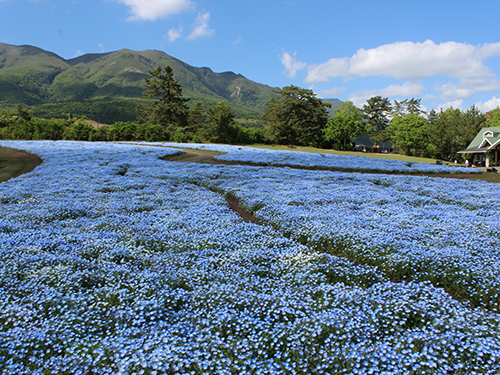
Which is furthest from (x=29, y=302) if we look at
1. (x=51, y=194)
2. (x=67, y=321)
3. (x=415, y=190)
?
(x=415, y=190)

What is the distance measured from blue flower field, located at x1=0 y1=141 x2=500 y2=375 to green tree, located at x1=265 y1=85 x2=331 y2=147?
68700 mm

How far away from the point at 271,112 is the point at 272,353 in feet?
255

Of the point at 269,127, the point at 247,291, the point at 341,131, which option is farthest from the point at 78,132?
the point at 247,291

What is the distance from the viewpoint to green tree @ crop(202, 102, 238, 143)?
238 ft

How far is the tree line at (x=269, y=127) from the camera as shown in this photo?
65875 millimetres

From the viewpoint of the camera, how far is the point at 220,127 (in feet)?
240

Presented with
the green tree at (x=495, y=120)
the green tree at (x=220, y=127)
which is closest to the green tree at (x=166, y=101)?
the green tree at (x=220, y=127)

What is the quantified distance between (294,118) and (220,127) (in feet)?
64.9

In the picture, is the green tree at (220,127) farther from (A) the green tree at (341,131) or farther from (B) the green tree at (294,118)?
(A) the green tree at (341,131)

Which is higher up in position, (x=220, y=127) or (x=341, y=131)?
(x=341, y=131)

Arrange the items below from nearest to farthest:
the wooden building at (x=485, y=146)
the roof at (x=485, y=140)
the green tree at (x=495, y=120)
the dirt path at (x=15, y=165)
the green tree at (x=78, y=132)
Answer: the dirt path at (x=15, y=165) < the wooden building at (x=485, y=146) < the roof at (x=485, y=140) < the green tree at (x=78, y=132) < the green tree at (x=495, y=120)

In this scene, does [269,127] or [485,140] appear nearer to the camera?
[485,140]

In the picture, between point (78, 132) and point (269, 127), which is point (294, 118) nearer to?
point (269, 127)

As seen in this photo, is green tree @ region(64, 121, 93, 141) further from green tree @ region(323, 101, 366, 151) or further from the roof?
the roof
